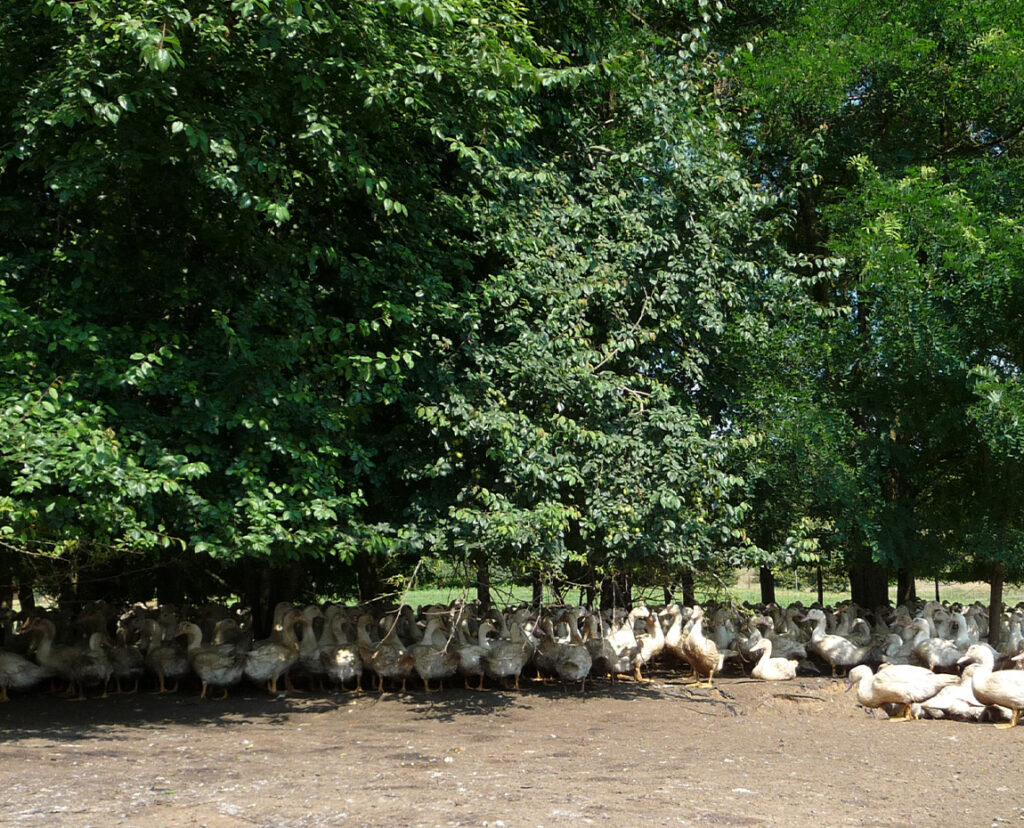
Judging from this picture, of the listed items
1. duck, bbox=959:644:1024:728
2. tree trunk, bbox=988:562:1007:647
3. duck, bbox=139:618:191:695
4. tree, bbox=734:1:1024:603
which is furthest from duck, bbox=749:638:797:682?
duck, bbox=139:618:191:695

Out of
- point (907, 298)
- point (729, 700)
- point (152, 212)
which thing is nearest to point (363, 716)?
point (729, 700)

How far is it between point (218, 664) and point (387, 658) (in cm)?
213

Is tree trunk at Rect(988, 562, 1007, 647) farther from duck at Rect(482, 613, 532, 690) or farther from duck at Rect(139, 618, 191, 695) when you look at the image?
duck at Rect(139, 618, 191, 695)

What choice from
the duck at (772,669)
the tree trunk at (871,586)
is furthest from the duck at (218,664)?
the tree trunk at (871,586)

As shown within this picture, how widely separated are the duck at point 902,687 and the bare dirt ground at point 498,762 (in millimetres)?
276

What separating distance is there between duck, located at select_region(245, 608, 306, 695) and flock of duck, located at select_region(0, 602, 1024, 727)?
2cm

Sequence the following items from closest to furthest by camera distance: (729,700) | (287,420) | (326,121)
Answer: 1. (326,121)
2. (287,420)
3. (729,700)

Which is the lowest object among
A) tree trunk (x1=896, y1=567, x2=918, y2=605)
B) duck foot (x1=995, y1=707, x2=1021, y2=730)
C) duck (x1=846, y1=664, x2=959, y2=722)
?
duck foot (x1=995, y1=707, x2=1021, y2=730)

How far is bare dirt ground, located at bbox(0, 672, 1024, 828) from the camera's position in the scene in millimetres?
7133

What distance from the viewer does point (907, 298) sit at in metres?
13.8

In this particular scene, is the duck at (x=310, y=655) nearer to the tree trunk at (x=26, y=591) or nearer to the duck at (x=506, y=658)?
the duck at (x=506, y=658)

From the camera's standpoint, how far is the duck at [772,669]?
14.2 meters

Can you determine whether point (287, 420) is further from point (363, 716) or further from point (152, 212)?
point (363, 716)

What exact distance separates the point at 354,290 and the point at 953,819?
7520 millimetres
